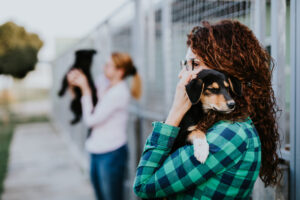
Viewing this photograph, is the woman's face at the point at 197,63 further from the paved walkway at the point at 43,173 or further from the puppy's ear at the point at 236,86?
the paved walkway at the point at 43,173

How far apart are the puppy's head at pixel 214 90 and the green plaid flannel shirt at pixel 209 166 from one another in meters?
0.08

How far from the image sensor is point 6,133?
34.6 feet

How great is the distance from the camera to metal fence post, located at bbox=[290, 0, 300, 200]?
1.59 metres

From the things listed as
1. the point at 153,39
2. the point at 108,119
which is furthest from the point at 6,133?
the point at 153,39

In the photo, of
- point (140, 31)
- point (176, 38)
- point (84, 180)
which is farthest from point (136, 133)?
point (84, 180)

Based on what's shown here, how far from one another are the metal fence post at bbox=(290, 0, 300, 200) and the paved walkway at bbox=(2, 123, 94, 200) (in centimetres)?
375

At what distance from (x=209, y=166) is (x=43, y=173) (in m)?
5.51

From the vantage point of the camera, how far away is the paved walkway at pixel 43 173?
16.4 feet

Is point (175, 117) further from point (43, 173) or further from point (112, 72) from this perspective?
point (43, 173)

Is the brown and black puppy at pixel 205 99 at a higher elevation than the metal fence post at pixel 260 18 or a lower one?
A: lower

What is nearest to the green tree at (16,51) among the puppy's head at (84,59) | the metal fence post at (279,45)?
the puppy's head at (84,59)

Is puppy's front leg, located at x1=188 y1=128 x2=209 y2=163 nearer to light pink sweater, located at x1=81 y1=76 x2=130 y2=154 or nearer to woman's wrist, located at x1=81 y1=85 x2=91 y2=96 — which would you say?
light pink sweater, located at x1=81 y1=76 x2=130 y2=154

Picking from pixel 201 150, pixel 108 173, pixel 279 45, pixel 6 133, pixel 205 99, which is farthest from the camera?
pixel 6 133

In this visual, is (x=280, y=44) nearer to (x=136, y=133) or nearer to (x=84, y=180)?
(x=136, y=133)
